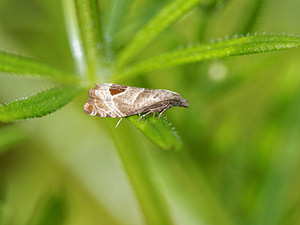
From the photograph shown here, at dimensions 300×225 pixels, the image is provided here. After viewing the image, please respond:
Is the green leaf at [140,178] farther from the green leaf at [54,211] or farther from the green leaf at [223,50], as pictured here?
the green leaf at [54,211]

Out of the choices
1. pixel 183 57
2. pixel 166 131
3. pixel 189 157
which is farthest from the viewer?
pixel 189 157

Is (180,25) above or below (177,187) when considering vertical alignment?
above

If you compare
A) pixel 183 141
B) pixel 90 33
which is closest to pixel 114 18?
pixel 90 33

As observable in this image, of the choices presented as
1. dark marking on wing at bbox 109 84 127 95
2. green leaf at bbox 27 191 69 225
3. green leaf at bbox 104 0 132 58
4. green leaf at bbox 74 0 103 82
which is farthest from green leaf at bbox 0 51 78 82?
green leaf at bbox 27 191 69 225

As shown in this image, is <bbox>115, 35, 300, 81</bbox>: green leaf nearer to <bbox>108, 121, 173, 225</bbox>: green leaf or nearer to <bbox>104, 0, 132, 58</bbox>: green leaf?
<bbox>104, 0, 132, 58</bbox>: green leaf

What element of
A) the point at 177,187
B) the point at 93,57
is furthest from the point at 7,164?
the point at 93,57

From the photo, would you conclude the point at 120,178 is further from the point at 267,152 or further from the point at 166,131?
the point at 166,131
